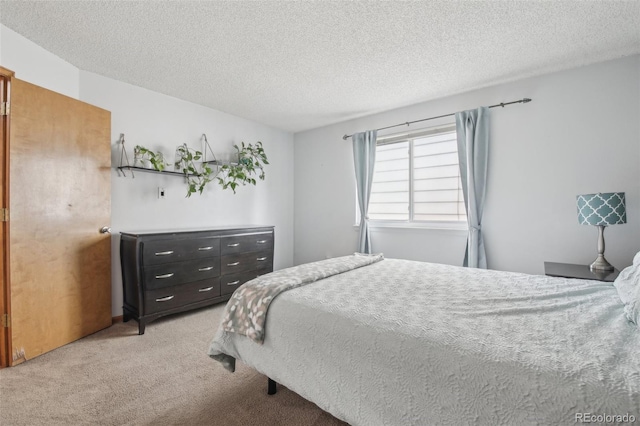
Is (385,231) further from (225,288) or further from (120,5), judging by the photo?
(120,5)

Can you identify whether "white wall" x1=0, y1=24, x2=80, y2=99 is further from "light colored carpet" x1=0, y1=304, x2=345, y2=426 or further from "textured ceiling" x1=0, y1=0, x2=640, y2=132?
"light colored carpet" x1=0, y1=304, x2=345, y2=426

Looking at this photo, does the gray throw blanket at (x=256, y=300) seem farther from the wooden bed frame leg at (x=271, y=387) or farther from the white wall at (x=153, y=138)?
the white wall at (x=153, y=138)

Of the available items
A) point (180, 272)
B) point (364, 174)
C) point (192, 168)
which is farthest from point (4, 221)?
point (364, 174)

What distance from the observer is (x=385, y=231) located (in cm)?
397

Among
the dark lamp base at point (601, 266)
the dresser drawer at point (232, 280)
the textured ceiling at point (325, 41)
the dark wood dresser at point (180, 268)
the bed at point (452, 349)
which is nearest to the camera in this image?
the bed at point (452, 349)

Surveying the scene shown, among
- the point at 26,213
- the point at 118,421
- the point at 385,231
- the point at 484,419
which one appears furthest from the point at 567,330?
the point at 26,213

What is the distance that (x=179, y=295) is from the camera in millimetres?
2930

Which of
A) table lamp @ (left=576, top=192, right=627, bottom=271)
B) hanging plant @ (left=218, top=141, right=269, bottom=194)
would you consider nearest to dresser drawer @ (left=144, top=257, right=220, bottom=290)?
hanging plant @ (left=218, top=141, right=269, bottom=194)

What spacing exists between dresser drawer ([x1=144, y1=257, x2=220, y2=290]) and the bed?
141 centimetres

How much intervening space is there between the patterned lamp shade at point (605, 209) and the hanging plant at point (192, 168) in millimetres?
3907

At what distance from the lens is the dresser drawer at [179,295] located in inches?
108

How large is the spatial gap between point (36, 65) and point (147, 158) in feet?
3.68

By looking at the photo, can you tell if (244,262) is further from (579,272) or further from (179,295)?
(579,272)

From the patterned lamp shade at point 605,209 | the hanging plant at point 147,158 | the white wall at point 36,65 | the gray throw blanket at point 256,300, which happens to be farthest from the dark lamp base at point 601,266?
the white wall at point 36,65
